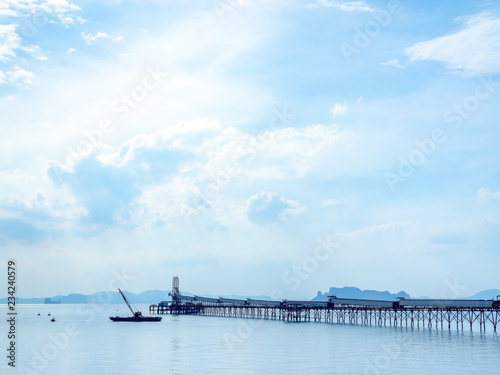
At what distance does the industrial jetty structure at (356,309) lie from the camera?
106 metres

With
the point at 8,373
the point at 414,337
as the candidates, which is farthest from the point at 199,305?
the point at 8,373

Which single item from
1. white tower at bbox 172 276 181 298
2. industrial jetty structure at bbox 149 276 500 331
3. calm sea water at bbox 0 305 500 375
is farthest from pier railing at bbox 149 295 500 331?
calm sea water at bbox 0 305 500 375

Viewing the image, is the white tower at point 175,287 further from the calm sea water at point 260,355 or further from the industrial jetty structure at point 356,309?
the calm sea water at point 260,355

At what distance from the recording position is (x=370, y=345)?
252 ft

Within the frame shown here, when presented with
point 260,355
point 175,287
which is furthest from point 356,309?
point 175,287

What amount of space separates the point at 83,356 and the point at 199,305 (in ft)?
379

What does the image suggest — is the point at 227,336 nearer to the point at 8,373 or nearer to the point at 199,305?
the point at 8,373

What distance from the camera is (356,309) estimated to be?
418ft

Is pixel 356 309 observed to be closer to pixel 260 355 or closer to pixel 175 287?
pixel 260 355

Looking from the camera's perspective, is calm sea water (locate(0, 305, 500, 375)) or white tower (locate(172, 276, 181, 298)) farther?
Answer: white tower (locate(172, 276, 181, 298))

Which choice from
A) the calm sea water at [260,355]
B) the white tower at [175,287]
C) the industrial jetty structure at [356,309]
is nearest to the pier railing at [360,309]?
the industrial jetty structure at [356,309]

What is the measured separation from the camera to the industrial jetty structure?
347 feet

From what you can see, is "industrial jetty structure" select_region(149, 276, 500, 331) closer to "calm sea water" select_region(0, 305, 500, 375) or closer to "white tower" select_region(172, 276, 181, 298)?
"white tower" select_region(172, 276, 181, 298)

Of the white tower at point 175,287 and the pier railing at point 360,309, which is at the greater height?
the white tower at point 175,287
